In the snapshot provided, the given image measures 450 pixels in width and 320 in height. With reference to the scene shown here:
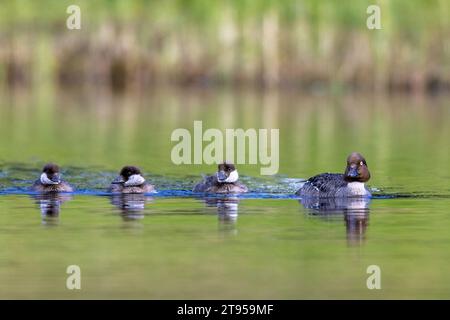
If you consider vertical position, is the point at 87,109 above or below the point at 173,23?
below

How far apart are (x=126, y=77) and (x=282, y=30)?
5825 millimetres

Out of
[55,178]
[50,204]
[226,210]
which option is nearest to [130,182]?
[55,178]

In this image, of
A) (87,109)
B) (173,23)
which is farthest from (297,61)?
(87,109)

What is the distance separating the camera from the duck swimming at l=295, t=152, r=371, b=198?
52.9 feet

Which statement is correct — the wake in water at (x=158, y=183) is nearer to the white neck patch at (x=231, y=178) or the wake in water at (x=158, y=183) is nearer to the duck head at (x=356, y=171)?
the white neck patch at (x=231, y=178)

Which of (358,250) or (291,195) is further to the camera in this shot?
(291,195)

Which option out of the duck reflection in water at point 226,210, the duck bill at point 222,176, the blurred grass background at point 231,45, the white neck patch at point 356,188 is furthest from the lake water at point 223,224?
the blurred grass background at point 231,45

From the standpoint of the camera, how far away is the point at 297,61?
42031mm

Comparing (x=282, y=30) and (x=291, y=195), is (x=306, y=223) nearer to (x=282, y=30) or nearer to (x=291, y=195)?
(x=291, y=195)

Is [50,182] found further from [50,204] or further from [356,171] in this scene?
[356,171]

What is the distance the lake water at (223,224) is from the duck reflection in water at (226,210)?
23mm

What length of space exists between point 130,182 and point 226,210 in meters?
2.14

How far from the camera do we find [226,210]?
15211 mm

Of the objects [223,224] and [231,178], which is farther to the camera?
[231,178]
